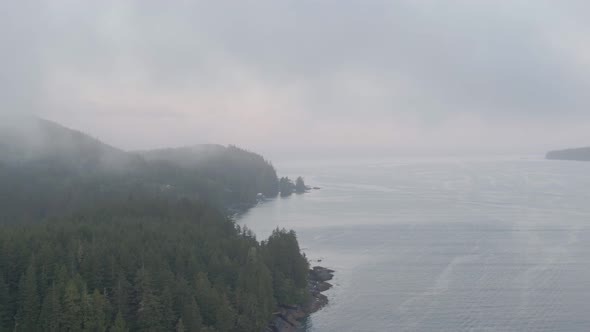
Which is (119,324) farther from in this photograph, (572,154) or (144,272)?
(572,154)

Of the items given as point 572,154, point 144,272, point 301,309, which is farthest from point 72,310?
point 572,154

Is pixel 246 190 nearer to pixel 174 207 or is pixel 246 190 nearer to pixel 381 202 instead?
pixel 381 202

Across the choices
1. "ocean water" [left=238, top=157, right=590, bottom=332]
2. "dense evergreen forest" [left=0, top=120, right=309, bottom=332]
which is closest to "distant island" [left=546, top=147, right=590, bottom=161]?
"ocean water" [left=238, top=157, right=590, bottom=332]

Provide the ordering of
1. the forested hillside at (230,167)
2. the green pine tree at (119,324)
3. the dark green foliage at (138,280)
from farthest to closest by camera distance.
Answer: the forested hillside at (230,167) < the dark green foliage at (138,280) < the green pine tree at (119,324)

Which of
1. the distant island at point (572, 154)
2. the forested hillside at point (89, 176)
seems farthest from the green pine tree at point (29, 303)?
the distant island at point (572, 154)

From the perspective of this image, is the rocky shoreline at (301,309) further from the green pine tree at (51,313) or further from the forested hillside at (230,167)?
the forested hillside at (230,167)

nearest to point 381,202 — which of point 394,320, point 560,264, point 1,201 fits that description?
point 560,264
